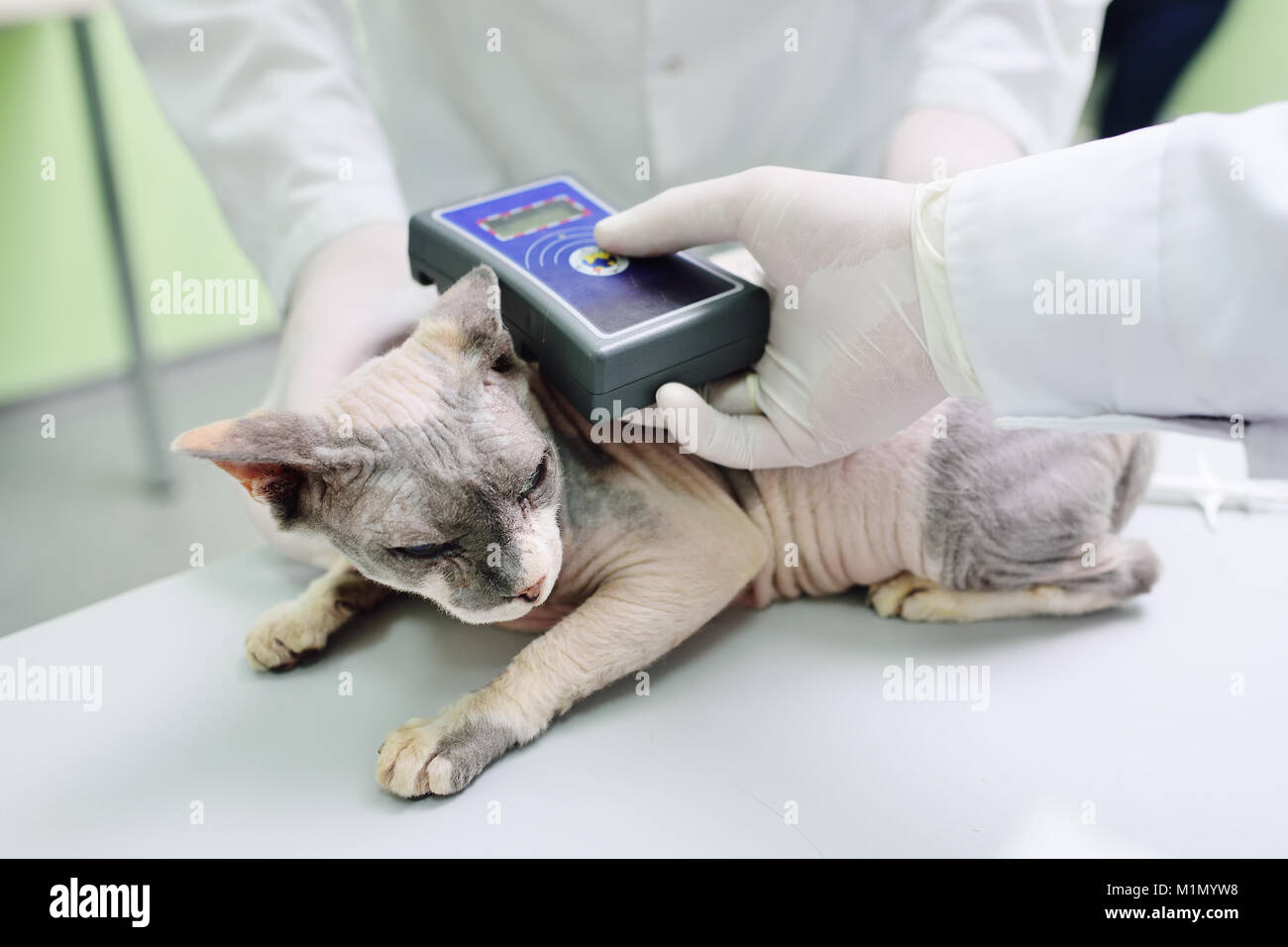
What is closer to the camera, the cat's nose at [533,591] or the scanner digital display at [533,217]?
the cat's nose at [533,591]

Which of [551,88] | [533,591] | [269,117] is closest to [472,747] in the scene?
[533,591]

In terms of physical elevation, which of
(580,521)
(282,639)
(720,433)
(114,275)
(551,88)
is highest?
(551,88)

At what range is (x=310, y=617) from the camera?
1104 mm

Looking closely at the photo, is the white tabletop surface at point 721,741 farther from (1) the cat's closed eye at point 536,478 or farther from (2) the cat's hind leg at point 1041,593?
(1) the cat's closed eye at point 536,478

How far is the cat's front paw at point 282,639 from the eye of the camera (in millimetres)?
1075

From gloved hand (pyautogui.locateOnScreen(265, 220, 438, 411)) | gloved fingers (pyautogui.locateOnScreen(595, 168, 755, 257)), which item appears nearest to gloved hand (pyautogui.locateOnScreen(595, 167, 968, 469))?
gloved fingers (pyautogui.locateOnScreen(595, 168, 755, 257))

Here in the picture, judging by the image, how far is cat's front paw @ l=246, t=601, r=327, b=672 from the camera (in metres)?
1.08

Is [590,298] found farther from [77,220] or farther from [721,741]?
[77,220]

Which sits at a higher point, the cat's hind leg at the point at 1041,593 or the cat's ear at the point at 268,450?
the cat's ear at the point at 268,450

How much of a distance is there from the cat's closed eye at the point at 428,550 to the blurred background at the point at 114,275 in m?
1.68

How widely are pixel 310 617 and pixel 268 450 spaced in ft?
1.03

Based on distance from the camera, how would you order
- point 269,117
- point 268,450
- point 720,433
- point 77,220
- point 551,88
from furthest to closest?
point 77,220
point 551,88
point 269,117
point 720,433
point 268,450

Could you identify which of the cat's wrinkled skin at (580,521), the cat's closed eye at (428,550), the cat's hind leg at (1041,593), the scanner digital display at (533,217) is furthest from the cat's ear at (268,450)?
the cat's hind leg at (1041,593)

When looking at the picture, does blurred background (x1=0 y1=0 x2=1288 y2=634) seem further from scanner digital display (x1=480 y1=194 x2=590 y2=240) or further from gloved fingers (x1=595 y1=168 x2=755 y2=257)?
gloved fingers (x1=595 y1=168 x2=755 y2=257)
